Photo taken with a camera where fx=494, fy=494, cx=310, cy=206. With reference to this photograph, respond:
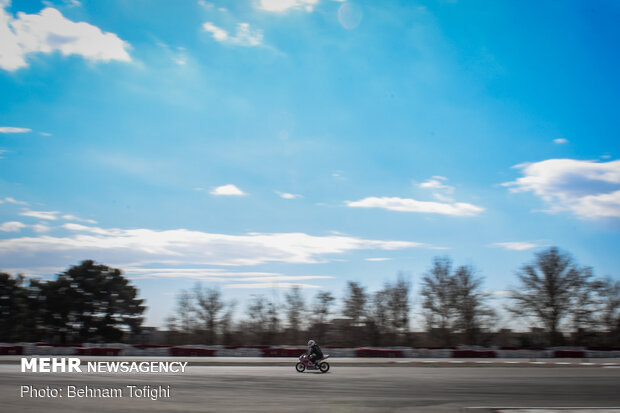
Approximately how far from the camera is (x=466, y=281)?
2625 inches

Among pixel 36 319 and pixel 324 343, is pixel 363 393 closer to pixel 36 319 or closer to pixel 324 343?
pixel 324 343

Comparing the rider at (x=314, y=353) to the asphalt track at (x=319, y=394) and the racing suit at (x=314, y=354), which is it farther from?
the asphalt track at (x=319, y=394)

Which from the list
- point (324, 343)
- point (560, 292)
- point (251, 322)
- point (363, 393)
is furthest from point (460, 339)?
point (363, 393)

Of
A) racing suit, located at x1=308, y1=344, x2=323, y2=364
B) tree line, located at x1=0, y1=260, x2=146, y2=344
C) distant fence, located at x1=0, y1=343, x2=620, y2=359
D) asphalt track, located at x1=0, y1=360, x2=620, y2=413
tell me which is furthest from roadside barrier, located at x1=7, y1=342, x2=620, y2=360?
tree line, located at x1=0, y1=260, x2=146, y2=344

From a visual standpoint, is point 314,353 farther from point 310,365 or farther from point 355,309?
point 355,309

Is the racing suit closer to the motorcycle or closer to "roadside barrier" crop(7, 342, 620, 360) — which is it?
the motorcycle

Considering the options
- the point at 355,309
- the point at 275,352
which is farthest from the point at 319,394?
the point at 355,309

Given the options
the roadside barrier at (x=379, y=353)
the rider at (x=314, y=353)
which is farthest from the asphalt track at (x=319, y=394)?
the roadside barrier at (x=379, y=353)

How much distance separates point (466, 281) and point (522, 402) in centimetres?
5677

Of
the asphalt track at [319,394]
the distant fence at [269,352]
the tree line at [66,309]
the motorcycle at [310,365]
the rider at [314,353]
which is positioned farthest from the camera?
the tree line at [66,309]

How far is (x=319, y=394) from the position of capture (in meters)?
13.8

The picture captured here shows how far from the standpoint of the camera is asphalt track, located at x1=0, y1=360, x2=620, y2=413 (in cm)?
1122

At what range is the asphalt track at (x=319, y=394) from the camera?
11.2 metres

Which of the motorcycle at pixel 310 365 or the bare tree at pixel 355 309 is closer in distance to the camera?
the motorcycle at pixel 310 365
